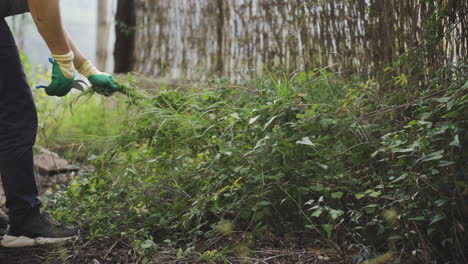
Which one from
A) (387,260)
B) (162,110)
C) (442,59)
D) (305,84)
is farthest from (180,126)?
(442,59)

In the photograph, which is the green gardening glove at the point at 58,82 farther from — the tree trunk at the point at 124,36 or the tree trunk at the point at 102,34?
the tree trunk at the point at 102,34

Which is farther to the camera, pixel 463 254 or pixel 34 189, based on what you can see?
pixel 34 189

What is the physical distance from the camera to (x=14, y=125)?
6.27ft

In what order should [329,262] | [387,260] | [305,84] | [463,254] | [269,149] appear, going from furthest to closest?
[305,84] → [269,149] → [329,262] → [387,260] → [463,254]

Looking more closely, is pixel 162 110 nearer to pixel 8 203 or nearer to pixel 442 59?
pixel 8 203

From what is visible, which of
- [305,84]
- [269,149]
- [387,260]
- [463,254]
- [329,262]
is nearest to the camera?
[463,254]

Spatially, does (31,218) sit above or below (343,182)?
below

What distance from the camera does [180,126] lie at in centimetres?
209

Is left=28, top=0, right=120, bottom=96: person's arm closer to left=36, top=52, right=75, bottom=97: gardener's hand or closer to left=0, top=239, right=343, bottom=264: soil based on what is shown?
left=36, top=52, right=75, bottom=97: gardener's hand

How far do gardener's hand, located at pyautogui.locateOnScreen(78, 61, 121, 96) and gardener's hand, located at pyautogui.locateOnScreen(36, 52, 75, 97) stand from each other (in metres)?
0.12

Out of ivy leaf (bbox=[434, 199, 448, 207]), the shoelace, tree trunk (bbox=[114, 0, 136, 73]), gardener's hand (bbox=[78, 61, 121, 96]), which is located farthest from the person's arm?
tree trunk (bbox=[114, 0, 136, 73])

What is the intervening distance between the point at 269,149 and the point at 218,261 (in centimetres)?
46

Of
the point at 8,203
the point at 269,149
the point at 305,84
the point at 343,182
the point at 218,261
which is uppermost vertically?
the point at 305,84

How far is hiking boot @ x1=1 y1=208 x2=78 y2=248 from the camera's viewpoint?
76.9 inches
